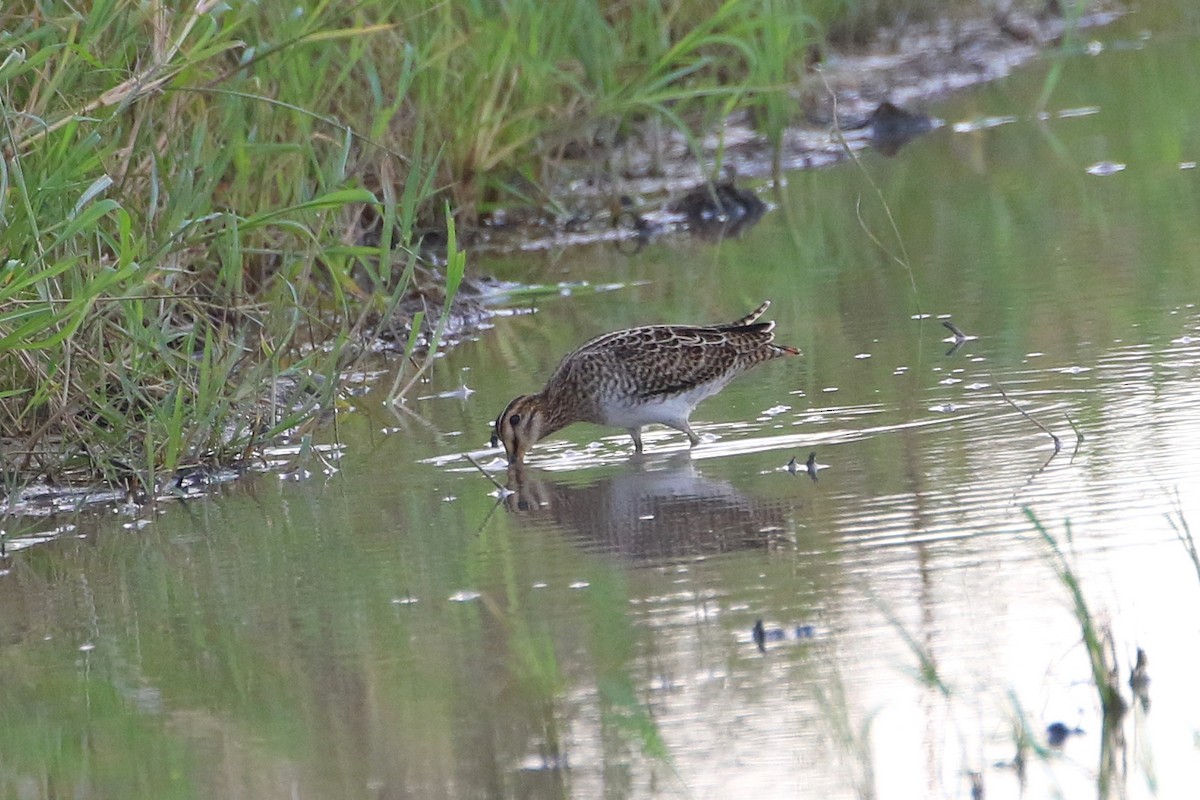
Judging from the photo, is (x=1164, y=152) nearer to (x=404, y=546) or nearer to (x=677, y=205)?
(x=677, y=205)

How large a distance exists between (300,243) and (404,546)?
2471mm

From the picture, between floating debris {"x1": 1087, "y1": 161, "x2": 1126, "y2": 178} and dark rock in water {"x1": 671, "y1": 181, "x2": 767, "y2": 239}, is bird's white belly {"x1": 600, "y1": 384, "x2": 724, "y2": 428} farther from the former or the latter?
floating debris {"x1": 1087, "y1": 161, "x2": 1126, "y2": 178}

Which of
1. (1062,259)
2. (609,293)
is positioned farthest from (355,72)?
(1062,259)

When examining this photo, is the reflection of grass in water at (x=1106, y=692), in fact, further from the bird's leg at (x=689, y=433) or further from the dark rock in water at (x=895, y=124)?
the dark rock in water at (x=895, y=124)

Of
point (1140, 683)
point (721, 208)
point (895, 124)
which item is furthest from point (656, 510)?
point (895, 124)

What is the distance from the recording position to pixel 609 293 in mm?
8656

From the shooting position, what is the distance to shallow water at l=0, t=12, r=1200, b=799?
3.44 metres

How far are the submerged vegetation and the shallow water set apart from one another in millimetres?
304

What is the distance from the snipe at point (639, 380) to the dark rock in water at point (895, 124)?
577 cm

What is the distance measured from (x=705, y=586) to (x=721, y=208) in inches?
236

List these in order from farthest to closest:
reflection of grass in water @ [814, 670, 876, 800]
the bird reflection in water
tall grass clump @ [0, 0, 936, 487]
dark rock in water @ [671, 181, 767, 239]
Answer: dark rock in water @ [671, 181, 767, 239], tall grass clump @ [0, 0, 936, 487], the bird reflection in water, reflection of grass in water @ [814, 670, 876, 800]

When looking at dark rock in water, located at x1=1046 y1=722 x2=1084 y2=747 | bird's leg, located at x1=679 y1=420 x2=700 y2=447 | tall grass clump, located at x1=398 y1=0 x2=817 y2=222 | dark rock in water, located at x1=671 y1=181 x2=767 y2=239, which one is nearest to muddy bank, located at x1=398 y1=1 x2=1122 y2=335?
dark rock in water, located at x1=671 y1=181 x2=767 y2=239

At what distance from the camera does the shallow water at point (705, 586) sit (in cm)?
344

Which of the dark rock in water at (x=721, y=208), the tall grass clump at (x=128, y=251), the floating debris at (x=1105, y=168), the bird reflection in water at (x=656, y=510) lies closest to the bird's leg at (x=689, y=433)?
the bird reflection in water at (x=656, y=510)
